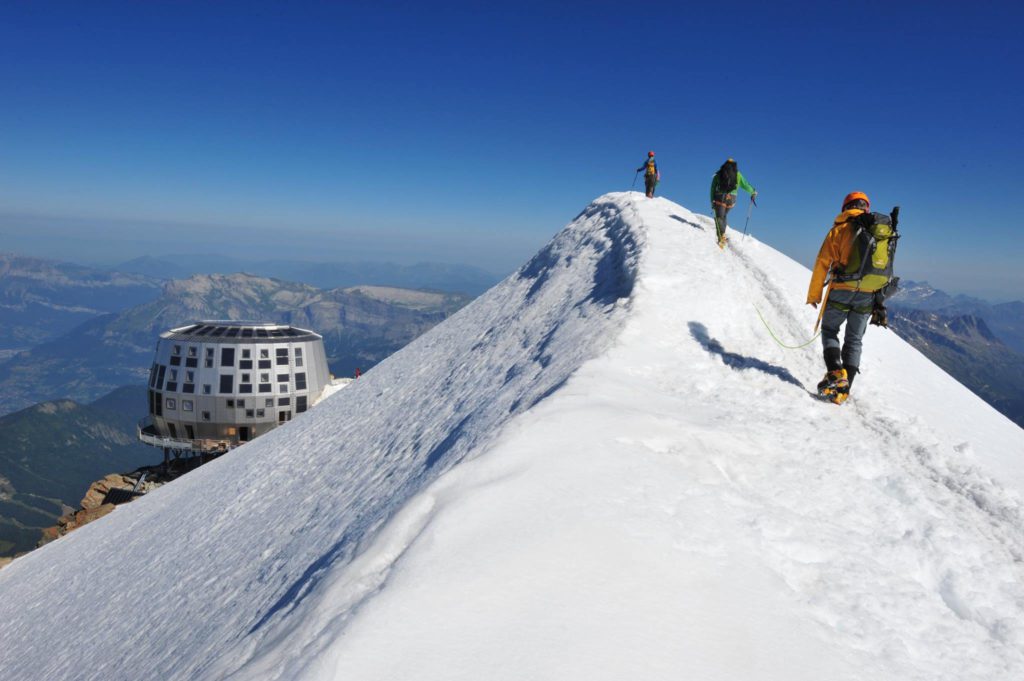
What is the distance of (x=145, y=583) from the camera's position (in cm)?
1098

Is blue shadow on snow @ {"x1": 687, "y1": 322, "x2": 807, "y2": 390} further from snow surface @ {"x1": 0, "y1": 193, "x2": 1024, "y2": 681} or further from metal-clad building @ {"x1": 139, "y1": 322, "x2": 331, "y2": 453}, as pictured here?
metal-clad building @ {"x1": 139, "y1": 322, "x2": 331, "y2": 453}

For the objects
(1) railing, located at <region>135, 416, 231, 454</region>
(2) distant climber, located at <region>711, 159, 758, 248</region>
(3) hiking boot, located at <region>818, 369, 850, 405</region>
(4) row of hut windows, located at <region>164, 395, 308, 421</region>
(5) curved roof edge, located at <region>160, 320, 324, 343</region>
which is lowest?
(1) railing, located at <region>135, 416, 231, 454</region>

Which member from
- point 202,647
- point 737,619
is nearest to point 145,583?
point 202,647

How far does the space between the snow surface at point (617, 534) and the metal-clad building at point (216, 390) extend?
42.5 m

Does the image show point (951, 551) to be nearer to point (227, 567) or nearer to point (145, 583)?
point (227, 567)

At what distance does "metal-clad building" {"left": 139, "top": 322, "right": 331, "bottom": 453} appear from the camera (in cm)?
5391

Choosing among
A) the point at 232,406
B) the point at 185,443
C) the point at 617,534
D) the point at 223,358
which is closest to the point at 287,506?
the point at 617,534

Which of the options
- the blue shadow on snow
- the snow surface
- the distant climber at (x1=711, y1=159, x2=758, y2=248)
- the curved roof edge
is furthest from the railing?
the blue shadow on snow

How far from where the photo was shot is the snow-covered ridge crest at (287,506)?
739 centimetres

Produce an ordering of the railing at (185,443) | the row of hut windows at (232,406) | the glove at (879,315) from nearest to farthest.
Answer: the glove at (879,315) → the row of hut windows at (232,406) → the railing at (185,443)

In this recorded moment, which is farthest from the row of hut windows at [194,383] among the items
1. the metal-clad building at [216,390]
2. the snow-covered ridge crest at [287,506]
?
the snow-covered ridge crest at [287,506]

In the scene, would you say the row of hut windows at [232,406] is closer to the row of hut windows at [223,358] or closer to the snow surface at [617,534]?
the row of hut windows at [223,358]

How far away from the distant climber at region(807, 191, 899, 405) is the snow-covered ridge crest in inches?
142

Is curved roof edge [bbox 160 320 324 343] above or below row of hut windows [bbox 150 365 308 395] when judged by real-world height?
above
